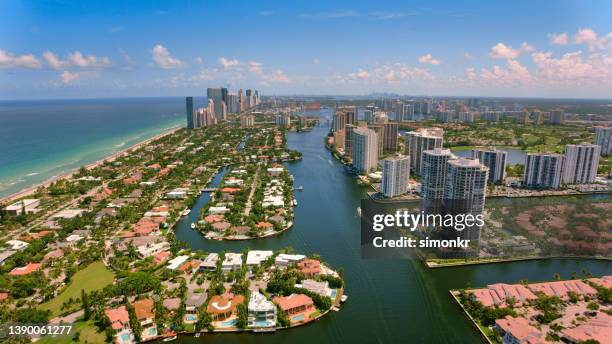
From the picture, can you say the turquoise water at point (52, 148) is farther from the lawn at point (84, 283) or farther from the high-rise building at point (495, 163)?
the high-rise building at point (495, 163)

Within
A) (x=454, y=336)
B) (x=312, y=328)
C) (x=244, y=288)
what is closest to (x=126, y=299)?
(x=244, y=288)

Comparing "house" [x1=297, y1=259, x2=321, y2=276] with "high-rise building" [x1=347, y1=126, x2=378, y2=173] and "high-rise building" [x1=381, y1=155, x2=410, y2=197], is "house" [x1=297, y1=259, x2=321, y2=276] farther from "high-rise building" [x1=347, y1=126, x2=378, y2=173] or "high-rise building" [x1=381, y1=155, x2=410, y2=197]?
"high-rise building" [x1=347, y1=126, x2=378, y2=173]

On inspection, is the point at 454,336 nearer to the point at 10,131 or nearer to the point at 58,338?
the point at 58,338

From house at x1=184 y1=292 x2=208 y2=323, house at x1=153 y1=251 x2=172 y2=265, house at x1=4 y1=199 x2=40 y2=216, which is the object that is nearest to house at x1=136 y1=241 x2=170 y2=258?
house at x1=153 y1=251 x2=172 y2=265

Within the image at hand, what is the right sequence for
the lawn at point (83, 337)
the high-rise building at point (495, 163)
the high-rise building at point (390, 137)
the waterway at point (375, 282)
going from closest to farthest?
the lawn at point (83, 337) < the waterway at point (375, 282) < the high-rise building at point (495, 163) < the high-rise building at point (390, 137)

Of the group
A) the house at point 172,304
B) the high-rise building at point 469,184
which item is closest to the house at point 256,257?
the house at point 172,304

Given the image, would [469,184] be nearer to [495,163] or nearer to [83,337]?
[495,163]
